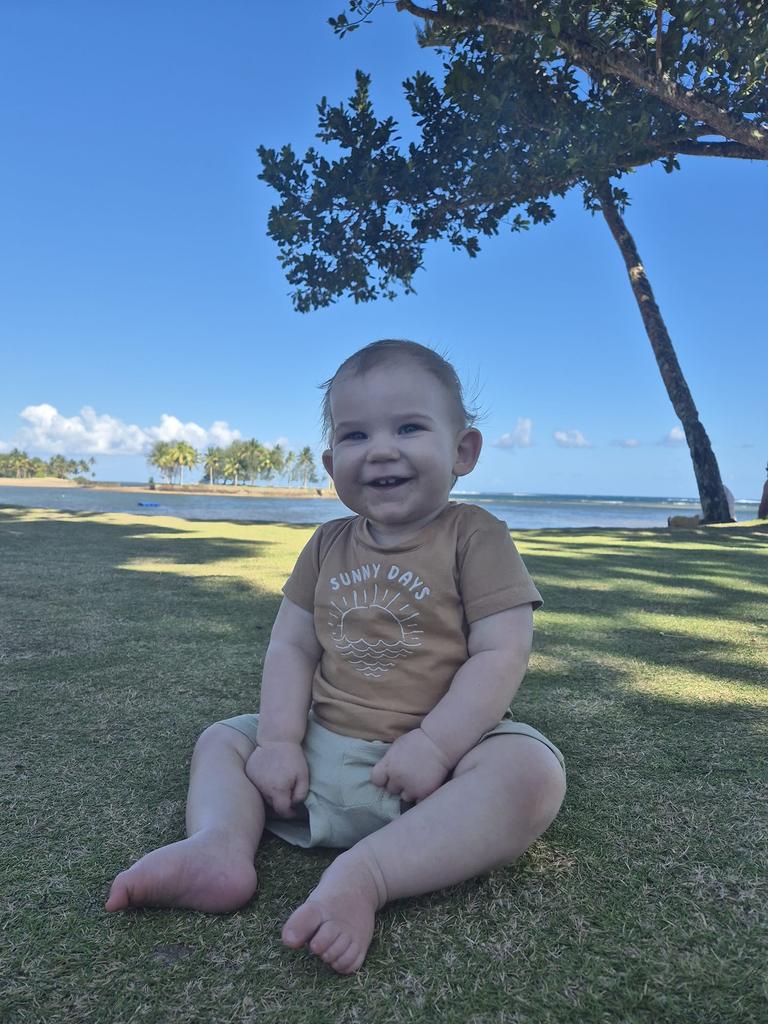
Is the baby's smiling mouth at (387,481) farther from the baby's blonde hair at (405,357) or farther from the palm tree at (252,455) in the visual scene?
the palm tree at (252,455)

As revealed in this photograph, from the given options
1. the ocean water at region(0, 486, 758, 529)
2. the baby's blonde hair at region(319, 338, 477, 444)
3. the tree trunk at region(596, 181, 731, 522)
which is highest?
the tree trunk at region(596, 181, 731, 522)

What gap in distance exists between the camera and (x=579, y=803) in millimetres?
1612

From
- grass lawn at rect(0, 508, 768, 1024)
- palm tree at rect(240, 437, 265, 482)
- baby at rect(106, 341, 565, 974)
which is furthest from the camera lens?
palm tree at rect(240, 437, 265, 482)

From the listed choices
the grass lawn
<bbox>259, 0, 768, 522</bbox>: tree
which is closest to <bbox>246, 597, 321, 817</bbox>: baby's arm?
the grass lawn

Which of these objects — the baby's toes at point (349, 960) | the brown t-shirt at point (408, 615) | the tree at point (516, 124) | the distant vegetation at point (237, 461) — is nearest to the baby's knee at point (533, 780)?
the brown t-shirt at point (408, 615)

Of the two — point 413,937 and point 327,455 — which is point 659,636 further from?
point 413,937

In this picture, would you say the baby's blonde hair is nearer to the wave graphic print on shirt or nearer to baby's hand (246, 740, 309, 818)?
the wave graphic print on shirt

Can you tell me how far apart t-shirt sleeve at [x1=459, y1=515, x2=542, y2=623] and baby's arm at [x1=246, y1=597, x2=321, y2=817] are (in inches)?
17.3

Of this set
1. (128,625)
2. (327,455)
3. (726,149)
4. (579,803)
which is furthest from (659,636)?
(726,149)

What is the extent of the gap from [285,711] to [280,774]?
17 cm

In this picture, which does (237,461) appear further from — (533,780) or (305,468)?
(533,780)

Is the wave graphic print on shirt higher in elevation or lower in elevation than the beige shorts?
higher

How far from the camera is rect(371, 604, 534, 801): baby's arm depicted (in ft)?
4.63

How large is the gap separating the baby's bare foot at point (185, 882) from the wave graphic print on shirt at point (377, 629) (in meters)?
0.52
